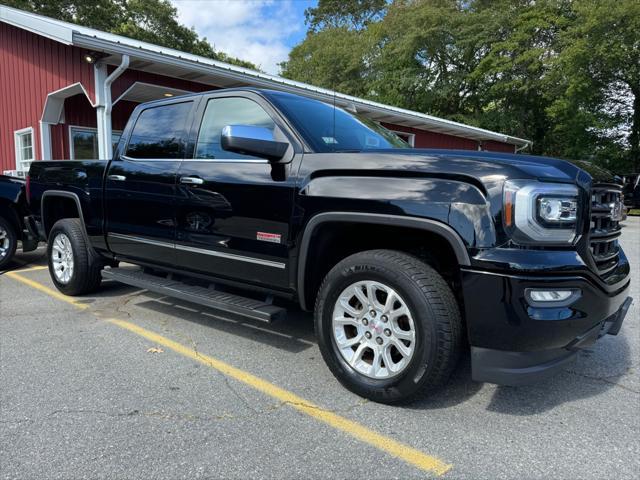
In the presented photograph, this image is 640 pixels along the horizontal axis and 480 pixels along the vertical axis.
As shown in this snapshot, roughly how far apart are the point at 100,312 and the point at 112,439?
251cm

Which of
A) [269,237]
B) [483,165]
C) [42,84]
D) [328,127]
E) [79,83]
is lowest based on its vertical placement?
[269,237]

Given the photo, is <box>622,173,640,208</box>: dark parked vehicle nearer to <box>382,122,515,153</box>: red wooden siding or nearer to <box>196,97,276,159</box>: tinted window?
<box>382,122,515,153</box>: red wooden siding

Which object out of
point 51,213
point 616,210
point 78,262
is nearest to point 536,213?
point 616,210

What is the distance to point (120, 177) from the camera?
4.31 metres

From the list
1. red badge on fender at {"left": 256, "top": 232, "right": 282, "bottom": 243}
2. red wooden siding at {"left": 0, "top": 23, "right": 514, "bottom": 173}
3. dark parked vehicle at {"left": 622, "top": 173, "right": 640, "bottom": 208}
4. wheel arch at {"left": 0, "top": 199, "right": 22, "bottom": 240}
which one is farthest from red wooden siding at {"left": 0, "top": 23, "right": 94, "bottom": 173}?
dark parked vehicle at {"left": 622, "top": 173, "right": 640, "bottom": 208}

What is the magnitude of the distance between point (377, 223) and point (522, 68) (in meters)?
26.7

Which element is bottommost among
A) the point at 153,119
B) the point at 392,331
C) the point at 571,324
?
the point at 392,331

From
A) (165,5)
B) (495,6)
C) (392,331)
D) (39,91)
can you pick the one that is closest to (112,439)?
(392,331)

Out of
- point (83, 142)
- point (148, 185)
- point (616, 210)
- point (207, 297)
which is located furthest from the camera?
point (83, 142)

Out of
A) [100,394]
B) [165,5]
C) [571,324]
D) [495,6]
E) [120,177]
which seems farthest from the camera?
[165,5]

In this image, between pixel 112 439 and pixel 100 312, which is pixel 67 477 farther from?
pixel 100 312

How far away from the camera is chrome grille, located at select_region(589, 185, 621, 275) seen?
2.61 meters

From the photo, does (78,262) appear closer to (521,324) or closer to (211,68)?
(521,324)

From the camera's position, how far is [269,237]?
127 inches
